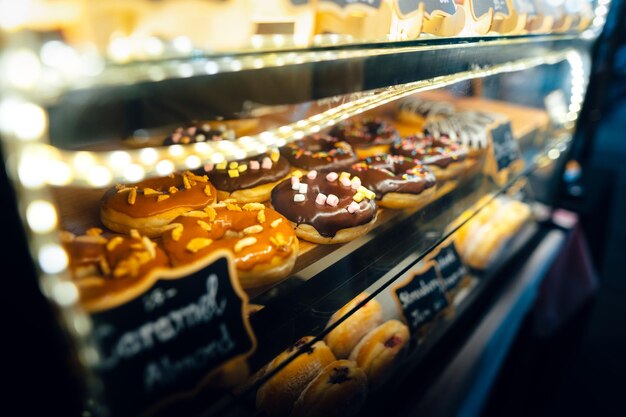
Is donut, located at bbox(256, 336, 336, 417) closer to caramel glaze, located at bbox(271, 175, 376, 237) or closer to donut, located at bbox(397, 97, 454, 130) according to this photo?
caramel glaze, located at bbox(271, 175, 376, 237)

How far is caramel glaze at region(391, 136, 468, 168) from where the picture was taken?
7.18 feet

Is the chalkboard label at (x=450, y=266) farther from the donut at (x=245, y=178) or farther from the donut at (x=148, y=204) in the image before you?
the donut at (x=148, y=204)

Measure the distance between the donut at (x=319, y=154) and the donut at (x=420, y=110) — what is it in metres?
1.07

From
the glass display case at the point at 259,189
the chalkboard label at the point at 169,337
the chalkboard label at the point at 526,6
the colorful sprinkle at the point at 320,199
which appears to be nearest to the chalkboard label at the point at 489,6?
the glass display case at the point at 259,189

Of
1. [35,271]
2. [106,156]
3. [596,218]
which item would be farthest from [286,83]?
[596,218]

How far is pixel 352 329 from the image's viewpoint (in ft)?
5.55

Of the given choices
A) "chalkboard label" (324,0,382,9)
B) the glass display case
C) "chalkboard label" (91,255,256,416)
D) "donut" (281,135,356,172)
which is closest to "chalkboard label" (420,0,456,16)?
the glass display case

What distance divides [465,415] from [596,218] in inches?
98.3

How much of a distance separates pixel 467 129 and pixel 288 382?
188 centimetres

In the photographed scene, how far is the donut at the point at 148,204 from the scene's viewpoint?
4.63ft

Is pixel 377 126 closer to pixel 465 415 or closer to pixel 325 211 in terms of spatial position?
pixel 325 211

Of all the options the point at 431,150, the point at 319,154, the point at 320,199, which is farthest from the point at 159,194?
the point at 431,150

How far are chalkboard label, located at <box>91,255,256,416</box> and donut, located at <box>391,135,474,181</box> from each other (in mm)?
1487

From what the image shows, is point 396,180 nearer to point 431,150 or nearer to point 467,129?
point 431,150
